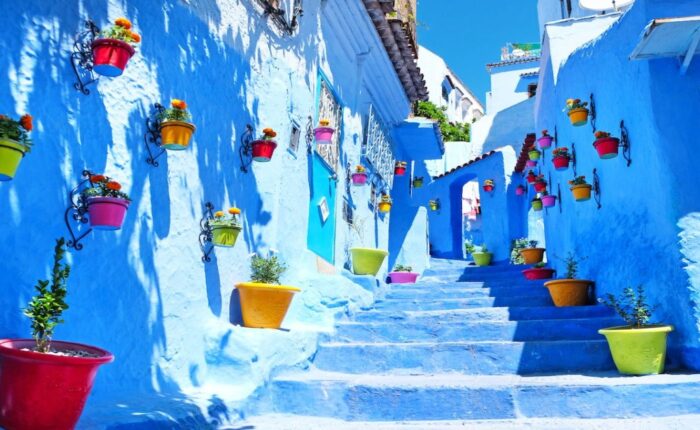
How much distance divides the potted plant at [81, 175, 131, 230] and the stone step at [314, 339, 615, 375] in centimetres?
280

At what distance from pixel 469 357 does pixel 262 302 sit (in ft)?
6.52

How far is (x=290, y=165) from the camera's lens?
6.46m

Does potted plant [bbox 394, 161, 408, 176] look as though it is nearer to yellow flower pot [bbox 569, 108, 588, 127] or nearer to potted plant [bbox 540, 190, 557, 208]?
potted plant [bbox 540, 190, 557, 208]

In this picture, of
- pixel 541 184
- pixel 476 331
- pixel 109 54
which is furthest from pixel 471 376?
pixel 541 184

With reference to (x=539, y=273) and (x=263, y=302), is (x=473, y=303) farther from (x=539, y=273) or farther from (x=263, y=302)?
(x=263, y=302)

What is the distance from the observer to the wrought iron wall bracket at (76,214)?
3.45 m

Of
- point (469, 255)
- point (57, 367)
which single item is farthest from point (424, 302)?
point (469, 255)

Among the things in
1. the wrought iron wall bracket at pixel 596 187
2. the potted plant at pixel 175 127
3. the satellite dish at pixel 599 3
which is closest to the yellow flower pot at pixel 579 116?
the wrought iron wall bracket at pixel 596 187

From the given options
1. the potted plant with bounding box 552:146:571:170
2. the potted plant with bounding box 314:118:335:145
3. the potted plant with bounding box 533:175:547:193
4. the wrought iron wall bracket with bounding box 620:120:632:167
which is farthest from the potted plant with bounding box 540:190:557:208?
the potted plant with bounding box 314:118:335:145

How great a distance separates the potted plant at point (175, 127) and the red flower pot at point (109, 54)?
60cm

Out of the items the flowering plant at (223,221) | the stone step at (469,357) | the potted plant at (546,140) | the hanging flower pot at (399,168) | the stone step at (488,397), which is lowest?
the stone step at (488,397)

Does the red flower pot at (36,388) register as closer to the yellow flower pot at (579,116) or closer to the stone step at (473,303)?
→ the stone step at (473,303)

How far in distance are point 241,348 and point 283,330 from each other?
71cm

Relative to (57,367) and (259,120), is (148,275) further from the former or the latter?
(259,120)
